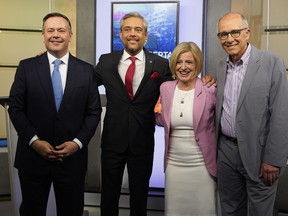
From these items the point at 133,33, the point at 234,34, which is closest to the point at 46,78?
the point at 133,33

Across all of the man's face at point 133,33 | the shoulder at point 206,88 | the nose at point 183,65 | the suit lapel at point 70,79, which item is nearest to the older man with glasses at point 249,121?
the shoulder at point 206,88

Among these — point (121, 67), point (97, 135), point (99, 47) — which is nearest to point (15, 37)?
point (99, 47)

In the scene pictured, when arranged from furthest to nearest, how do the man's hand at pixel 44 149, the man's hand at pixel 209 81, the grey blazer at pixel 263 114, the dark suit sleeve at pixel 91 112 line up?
1. the man's hand at pixel 209 81
2. the dark suit sleeve at pixel 91 112
3. the man's hand at pixel 44 149
4. the grey blazer at pixel 263 114

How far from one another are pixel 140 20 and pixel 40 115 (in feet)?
3.04

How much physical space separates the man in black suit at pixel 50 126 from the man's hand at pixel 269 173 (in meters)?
1.06

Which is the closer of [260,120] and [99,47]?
[260,120]

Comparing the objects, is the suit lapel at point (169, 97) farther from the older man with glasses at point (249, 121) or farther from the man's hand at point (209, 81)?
the older man with glasses at point (249, 121)

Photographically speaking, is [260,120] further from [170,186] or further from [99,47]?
[99,47]

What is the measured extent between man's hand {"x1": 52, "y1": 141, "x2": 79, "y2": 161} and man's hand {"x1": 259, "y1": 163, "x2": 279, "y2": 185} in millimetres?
1117

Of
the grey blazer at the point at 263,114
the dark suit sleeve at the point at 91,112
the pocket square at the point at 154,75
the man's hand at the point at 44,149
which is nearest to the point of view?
the grey blazer at the point at 263,114

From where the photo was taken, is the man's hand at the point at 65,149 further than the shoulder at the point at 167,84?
No

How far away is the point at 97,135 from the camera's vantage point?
3924 millimetres

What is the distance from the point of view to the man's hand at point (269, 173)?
2137 millimetres

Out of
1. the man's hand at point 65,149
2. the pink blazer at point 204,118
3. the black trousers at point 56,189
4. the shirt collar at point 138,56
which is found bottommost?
the black trousers at point 56,189
